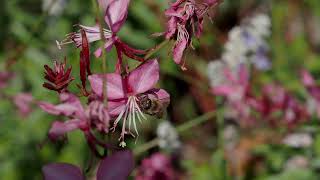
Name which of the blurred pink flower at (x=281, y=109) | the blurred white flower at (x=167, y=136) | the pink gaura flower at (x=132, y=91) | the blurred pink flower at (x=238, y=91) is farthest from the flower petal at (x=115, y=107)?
the blurred pink flower at (x=281, y=109)

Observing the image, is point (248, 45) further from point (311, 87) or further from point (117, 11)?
point (117, 11)

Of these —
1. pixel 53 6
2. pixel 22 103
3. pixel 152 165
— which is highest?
pixel 53 6

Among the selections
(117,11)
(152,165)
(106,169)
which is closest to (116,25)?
(117,11)

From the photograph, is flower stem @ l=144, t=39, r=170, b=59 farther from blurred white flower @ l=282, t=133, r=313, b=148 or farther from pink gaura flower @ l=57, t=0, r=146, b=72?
blurred white flower @ l=282, t=133, r=313, b=148

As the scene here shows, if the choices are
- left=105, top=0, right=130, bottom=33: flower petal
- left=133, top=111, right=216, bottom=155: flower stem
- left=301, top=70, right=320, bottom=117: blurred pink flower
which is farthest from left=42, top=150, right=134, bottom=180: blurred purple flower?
left=301, top=70, right=320, bottom=117: blurred pink flower

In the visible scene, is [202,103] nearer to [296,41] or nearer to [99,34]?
[296,41]

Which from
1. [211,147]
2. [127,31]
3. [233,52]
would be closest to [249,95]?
[233,52]

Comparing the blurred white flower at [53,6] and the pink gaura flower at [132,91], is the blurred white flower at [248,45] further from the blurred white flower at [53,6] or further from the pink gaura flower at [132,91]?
the pink gaura flower at [132,91]
